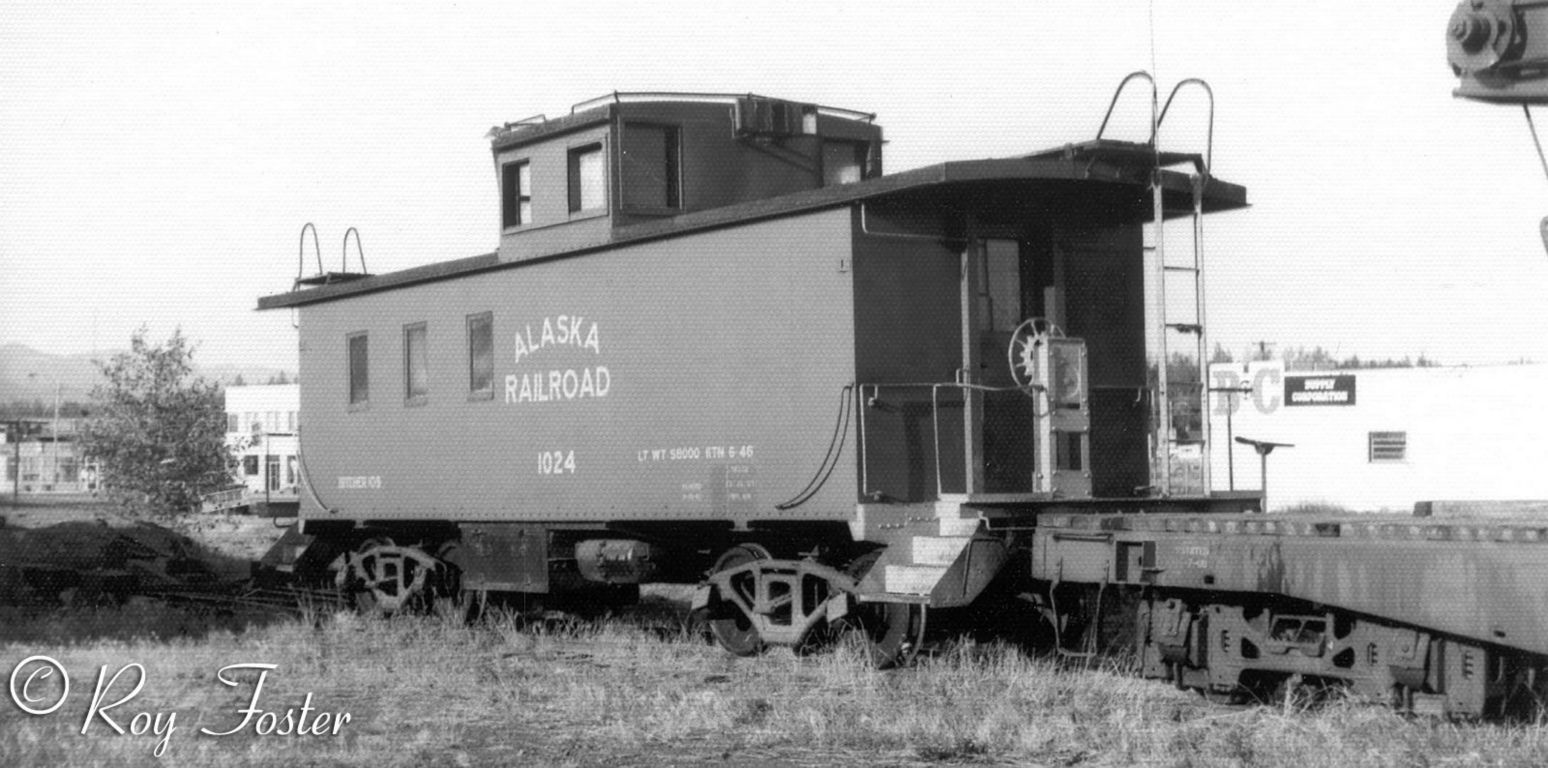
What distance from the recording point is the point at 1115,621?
12844 mm

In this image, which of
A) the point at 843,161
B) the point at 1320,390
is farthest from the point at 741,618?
the point at 1320,390

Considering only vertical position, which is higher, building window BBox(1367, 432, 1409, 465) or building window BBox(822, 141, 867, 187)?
building window BBox(822, 141, 867, 187)

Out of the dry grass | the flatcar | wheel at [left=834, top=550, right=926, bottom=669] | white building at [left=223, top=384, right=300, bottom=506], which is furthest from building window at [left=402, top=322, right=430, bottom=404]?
white building at [left=223, top=384, right=300, bottom=506]

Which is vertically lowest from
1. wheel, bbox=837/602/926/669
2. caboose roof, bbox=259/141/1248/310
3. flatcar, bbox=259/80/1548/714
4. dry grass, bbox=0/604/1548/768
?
dry grass, bbox=0/604/1548/768

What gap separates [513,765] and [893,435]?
439 cm

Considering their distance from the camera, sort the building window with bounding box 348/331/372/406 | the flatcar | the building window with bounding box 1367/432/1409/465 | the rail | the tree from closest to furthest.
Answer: the flatcar → the rail → the building window with bounding box 348/331/372/406 → the tree → the building window with bounding box 1367/432/1409/465

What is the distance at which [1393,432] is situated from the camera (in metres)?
41.2

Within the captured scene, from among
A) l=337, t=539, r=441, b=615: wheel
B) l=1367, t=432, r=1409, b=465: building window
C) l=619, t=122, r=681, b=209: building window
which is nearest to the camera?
l=619, t=122, r=681, b=209: building window

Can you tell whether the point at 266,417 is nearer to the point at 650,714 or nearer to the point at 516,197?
the point at 516,197

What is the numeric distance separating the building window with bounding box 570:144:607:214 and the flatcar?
0.13 ft

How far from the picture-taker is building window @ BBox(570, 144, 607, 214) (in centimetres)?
1449

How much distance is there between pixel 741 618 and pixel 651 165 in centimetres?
→ 386

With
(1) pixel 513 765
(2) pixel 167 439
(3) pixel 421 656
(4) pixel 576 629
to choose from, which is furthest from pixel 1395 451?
(1) pixel 513 765

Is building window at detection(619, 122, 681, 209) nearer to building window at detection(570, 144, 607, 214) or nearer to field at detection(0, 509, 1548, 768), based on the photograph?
building window at detection(570, 144, 607, 214)
